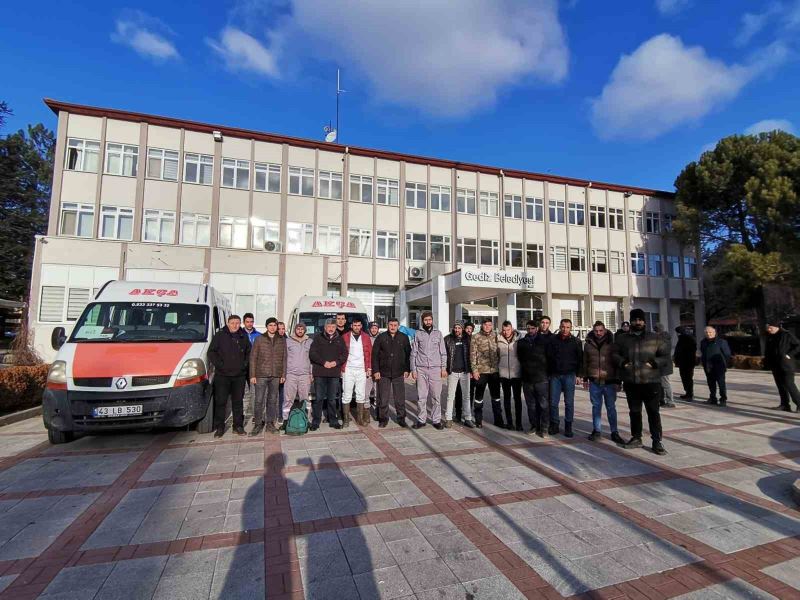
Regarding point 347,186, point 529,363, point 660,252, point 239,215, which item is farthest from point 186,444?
point 660,252

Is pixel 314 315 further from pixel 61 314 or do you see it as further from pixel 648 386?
pixel 61 314

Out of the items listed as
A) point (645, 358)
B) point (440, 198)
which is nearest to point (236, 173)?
point (440, 198)

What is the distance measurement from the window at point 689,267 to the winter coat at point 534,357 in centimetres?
3059

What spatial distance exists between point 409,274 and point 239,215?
997 centimetres

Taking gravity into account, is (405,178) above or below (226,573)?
above

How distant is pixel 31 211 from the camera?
33.1m

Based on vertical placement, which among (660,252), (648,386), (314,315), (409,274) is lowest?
(648,386)

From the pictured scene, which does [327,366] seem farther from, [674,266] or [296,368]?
[674,266]

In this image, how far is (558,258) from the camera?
2820 centimetres

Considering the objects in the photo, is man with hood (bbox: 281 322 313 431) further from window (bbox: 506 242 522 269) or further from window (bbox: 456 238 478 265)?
window (bbox: 506 242 522 269)

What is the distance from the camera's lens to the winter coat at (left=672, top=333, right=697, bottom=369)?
10242 mm

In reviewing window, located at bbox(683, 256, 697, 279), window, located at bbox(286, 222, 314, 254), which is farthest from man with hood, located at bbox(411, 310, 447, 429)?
window, located at bbox(683, 256, 697, 279)

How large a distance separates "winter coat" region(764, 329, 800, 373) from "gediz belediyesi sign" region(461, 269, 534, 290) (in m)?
10.0

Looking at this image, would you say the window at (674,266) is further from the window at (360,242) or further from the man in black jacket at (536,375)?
the man in black jacket at (536,375)
